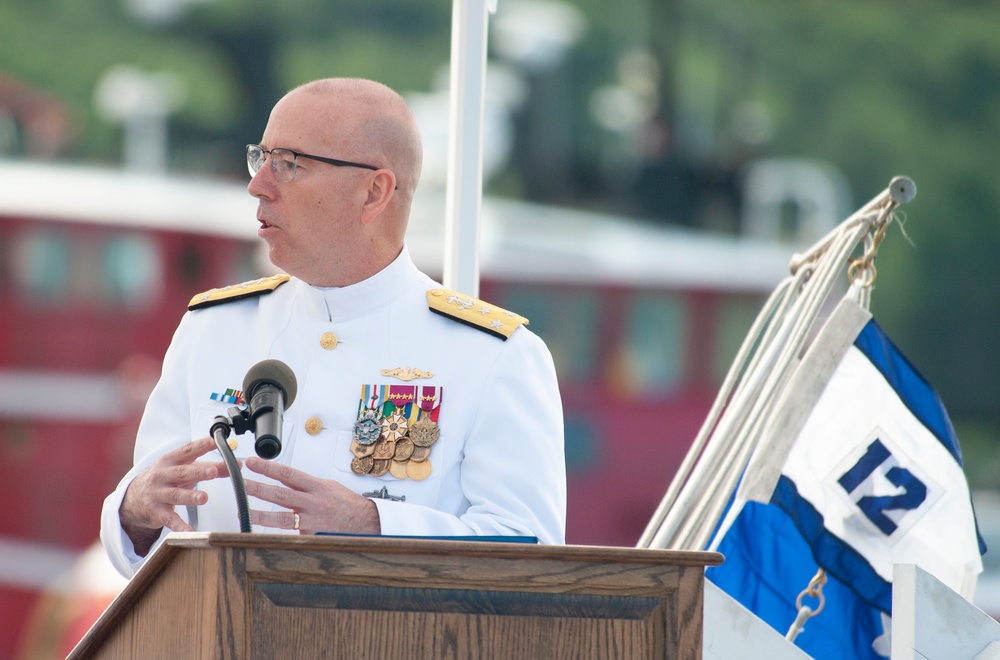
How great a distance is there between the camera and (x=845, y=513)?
3180 millimetres

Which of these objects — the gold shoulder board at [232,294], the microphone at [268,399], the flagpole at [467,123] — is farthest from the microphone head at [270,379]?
the flagpole at [467,123]

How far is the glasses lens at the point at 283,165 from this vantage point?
257 centimetres

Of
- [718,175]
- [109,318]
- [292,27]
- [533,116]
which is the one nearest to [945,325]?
[718,175]

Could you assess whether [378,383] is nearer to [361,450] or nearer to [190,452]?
[361,450]

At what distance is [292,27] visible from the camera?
21.8 metres

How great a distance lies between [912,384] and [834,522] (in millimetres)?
386

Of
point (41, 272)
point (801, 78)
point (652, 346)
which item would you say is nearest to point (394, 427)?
point (41, 272)

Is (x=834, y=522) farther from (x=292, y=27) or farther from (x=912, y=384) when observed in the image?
(x=292, y=27)

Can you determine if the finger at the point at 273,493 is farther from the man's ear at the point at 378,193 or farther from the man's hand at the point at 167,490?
the man's ear at the point at 378,193

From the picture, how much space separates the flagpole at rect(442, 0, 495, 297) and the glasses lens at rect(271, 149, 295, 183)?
2.49 feet

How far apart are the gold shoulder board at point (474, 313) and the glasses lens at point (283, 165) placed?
0.33 m

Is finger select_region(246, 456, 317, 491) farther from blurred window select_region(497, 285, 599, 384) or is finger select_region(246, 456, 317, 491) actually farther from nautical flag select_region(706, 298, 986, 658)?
blurred window select_region(497, 285, 599, 384)

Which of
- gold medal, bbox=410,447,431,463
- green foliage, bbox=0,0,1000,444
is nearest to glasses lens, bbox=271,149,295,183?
gold medal, bbox=410,447,431,463

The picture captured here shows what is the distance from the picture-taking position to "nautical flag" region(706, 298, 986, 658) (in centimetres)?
315
